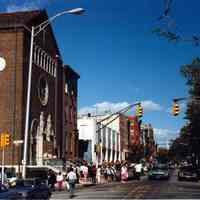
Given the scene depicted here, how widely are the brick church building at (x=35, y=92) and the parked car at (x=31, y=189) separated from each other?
21.7m

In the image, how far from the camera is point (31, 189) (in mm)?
18531

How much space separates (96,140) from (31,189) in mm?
54702

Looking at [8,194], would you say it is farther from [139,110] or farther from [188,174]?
[188,174]

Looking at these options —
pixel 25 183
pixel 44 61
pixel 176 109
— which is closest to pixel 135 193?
pixel 176 109

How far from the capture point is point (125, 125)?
11362 centimetres

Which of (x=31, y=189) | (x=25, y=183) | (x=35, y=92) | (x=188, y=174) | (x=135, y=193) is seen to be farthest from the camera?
(x=188, y=174)

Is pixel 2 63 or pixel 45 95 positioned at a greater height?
pixel 2 63

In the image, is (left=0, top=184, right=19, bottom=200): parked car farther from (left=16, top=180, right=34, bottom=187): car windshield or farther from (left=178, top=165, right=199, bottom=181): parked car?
(left=178, top=165, right=199, bottom=181): parked car

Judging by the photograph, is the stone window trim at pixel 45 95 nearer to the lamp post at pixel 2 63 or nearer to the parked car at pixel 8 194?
the lamp post at pixel 2 63

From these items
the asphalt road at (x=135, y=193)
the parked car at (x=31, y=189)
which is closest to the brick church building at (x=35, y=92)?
the asphalt road at (x=135, y=193)

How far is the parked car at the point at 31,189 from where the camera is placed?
17669 mm

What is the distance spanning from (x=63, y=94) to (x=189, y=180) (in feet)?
59.7

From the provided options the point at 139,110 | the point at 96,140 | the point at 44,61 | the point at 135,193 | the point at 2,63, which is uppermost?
the point at 44,61

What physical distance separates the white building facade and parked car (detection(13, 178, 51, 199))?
40008mm
